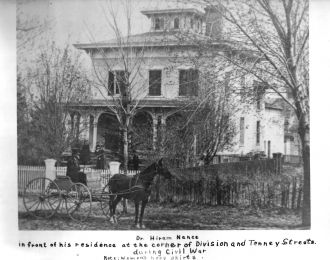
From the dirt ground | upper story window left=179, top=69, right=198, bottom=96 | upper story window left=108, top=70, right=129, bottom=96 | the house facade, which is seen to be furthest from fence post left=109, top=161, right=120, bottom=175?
upper story window left=179, top=69, right=198, bottom=96

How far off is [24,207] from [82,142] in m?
0.99

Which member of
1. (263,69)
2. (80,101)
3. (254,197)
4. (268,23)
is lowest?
(254,197)

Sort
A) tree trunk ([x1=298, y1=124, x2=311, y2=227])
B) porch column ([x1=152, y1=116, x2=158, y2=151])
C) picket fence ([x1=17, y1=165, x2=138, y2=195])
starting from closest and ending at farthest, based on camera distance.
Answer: tree trunk ([x1=298, y1=124, x2=311, y2=227]) < picket fence ([x1=17, y1=165, x2=138, y2=195]) < porch column ([x1=152, y1=116, x2=158, y2=151])

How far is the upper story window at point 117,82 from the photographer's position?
226 inches

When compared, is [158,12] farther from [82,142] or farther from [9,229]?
[9,229]

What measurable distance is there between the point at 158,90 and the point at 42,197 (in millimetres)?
1820

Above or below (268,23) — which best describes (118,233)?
below

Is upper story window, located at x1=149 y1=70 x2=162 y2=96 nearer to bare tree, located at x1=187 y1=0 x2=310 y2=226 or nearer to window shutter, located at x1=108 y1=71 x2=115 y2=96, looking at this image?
window shutter, located at x1=108 y1=71 x2=115 y2=96

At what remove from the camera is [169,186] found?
18.7 feet

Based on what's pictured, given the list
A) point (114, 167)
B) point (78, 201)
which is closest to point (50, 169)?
point (78, 201)

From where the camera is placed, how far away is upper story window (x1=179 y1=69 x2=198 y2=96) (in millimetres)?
5750

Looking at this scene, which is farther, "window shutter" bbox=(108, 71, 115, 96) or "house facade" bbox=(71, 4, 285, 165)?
"window shutter" bbox=(108, 71, 115, 96)

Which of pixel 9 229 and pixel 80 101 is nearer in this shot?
pixel 9 229
